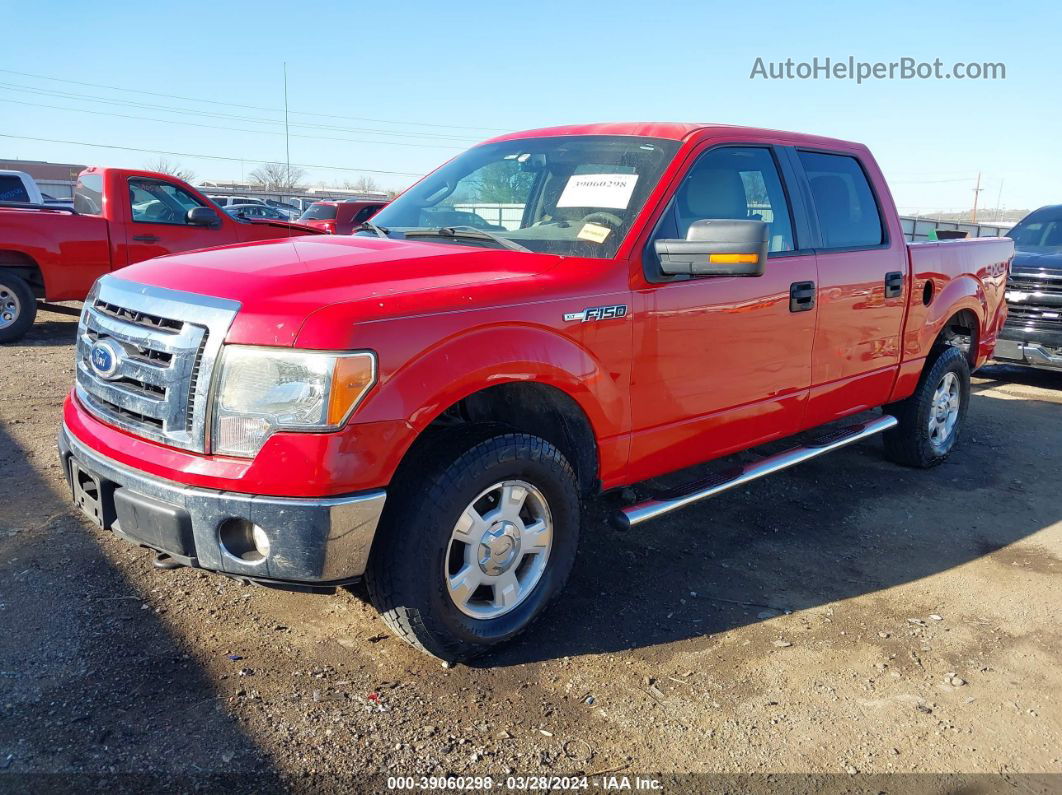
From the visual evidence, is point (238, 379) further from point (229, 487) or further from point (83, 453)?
point (83, 453)

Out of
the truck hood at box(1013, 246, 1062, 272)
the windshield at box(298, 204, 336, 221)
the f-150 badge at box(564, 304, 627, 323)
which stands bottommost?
the f-150 badge at box(564, 304, 627, 323)

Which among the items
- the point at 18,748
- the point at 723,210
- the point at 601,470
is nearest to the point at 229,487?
the point at 18,748

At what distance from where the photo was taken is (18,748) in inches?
96.3

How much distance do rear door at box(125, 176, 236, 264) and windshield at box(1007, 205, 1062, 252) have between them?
9.50m

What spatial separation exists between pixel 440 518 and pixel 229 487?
2.19 ft

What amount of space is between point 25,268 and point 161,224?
58.2 inches

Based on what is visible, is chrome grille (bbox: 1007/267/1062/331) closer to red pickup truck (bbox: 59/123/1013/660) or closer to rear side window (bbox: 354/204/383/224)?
red pickup truck (bbox: 59/123/1013/660)

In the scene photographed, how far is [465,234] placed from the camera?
3.62 m

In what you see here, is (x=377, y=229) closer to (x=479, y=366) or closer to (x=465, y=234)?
(x=465, y=234)

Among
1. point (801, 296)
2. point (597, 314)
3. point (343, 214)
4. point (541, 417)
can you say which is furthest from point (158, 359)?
point (343, 214)

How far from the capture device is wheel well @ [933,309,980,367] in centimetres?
561

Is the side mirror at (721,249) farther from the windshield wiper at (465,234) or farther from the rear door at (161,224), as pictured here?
the rear door at (161,224)

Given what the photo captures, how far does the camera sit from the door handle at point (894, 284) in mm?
4754

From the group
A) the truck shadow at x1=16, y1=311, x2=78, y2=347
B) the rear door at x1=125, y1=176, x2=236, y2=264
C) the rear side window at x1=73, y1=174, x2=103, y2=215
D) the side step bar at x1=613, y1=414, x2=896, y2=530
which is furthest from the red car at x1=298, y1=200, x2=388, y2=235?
the side step bar at x1=613, y1=414, x2=896, y2=530
